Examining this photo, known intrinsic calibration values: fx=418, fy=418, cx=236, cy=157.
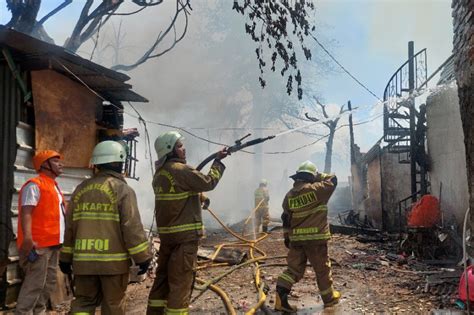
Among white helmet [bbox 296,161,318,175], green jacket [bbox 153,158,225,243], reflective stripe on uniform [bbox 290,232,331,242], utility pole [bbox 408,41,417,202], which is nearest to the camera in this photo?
green jacket [bbox 153,158,225,243]

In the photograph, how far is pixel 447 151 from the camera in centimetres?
943

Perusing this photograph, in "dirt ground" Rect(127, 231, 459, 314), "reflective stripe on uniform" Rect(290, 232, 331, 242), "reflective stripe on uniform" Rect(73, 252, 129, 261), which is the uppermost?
"reflective stripe on uniform" Rect(73, 252, 129, 261)

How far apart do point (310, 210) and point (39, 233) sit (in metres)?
2.99

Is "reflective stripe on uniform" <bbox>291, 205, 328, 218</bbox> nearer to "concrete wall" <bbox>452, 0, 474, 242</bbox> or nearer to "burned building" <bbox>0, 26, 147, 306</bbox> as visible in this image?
"concrete wall" <bbox>452, 0, 474, 242</bbox>

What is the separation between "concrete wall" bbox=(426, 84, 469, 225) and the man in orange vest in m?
7.26

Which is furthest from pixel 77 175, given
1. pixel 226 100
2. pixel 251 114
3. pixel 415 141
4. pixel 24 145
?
pixel 251 114

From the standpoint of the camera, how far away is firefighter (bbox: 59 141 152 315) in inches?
127

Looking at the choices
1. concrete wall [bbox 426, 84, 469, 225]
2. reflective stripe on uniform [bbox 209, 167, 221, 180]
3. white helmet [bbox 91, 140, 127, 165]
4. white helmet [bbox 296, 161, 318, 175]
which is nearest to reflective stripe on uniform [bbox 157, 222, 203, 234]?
reflective stripe on uniform [bbox 209, 167, 221, 180]

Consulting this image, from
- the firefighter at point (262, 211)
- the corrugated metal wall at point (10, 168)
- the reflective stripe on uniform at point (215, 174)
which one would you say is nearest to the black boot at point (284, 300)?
the reflective stripe on uniform at point (215, 174)

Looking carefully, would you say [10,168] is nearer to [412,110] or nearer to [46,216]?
[46,216]

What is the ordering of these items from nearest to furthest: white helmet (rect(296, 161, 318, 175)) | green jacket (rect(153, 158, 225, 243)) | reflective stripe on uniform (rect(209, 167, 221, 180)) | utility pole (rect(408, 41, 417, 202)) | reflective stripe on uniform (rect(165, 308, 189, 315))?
reflective stripe on uniform (rect(165, 308, 189, 315)) < green jacket (rect(153, 158, 225, 243)) < reflective stripe on uniform (rect(209, 167, 221, 180)) < white helmet (rect(296, 161, 318, 175)) < utility pole (rect(408, 41, 417, 202))

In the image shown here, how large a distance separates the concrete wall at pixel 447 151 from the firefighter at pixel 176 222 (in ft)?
20.5

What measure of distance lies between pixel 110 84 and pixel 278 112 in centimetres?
2449

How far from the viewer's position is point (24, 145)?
4.80 meters
